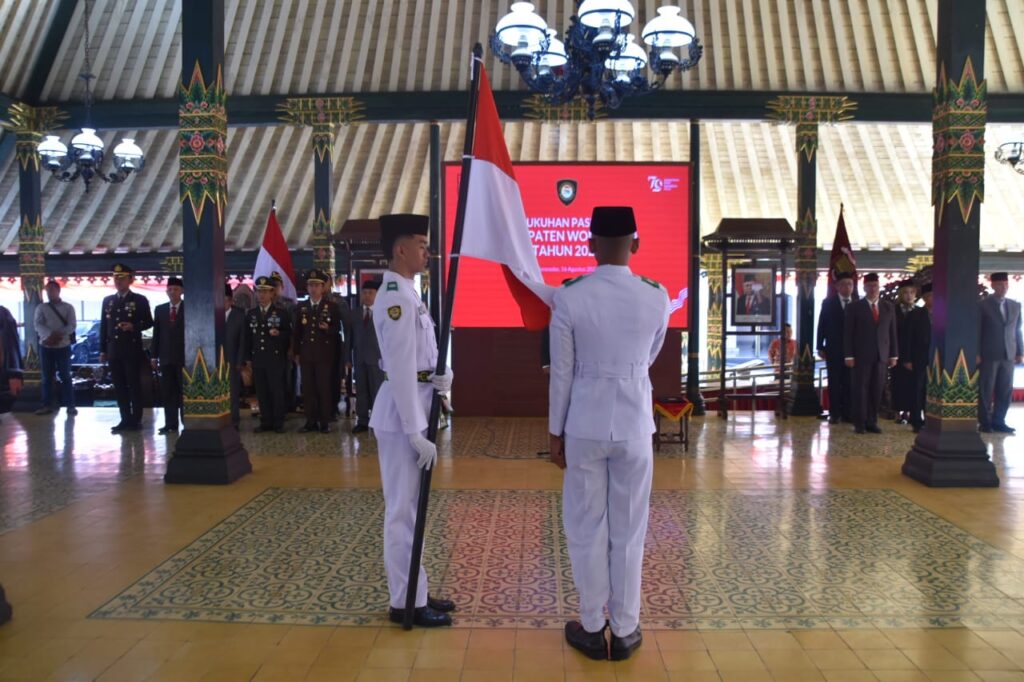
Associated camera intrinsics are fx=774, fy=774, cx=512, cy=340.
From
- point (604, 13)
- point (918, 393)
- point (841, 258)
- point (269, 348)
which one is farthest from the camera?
point (841, 258)

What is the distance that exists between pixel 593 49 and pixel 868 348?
3593 millimetres

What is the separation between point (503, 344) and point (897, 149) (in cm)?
850

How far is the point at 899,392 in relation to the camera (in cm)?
743

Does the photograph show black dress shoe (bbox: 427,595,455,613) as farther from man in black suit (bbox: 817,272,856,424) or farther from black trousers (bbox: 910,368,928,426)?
black trousers (bbox: 910,368,928,426)

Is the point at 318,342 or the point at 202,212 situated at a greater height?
the point at 202,212

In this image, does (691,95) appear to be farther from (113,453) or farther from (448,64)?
(113,453)

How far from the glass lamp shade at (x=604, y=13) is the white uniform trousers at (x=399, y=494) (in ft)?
12.8

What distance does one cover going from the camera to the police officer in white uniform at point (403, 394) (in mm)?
2578

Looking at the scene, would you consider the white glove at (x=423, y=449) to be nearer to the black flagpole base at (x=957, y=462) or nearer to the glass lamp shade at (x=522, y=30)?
the black flagpole base at (x=957, y=462)

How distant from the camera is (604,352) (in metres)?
2.50

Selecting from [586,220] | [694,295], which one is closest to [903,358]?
[694,295]

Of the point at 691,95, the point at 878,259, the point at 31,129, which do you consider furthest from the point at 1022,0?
the point at 31,129

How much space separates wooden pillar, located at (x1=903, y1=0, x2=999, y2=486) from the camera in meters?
4.90

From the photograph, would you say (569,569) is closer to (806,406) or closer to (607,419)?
(607,419)
